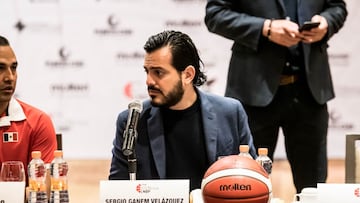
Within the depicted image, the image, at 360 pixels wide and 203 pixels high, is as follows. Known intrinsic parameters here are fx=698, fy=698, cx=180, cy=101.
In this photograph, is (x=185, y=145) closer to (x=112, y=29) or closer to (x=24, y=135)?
(x=24, y=135)

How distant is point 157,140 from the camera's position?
11.5 ft

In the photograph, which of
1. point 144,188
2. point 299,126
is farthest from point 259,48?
point 144,188

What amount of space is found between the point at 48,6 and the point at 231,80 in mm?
3034

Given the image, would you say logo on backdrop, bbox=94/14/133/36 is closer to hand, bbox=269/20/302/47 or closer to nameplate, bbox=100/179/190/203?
hand, bbox=269/20/302/47

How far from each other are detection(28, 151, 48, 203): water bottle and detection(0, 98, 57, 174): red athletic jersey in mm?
868

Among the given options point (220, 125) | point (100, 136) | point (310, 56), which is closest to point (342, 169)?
point (100, 136)

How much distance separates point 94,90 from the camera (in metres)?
6.95

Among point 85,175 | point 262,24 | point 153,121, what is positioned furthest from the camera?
point 85,175

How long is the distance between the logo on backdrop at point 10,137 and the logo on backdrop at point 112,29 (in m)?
3.12

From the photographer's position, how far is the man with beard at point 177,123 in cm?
348

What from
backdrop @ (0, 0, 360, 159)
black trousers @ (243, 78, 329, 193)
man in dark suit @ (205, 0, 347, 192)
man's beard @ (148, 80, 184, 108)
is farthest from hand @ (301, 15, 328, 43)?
backdrop @ (0, 0, 360, 159)

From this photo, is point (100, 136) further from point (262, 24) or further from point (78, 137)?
point (262, 24)

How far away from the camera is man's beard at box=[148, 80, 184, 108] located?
3.55m

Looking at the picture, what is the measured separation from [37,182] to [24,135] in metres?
1.11
